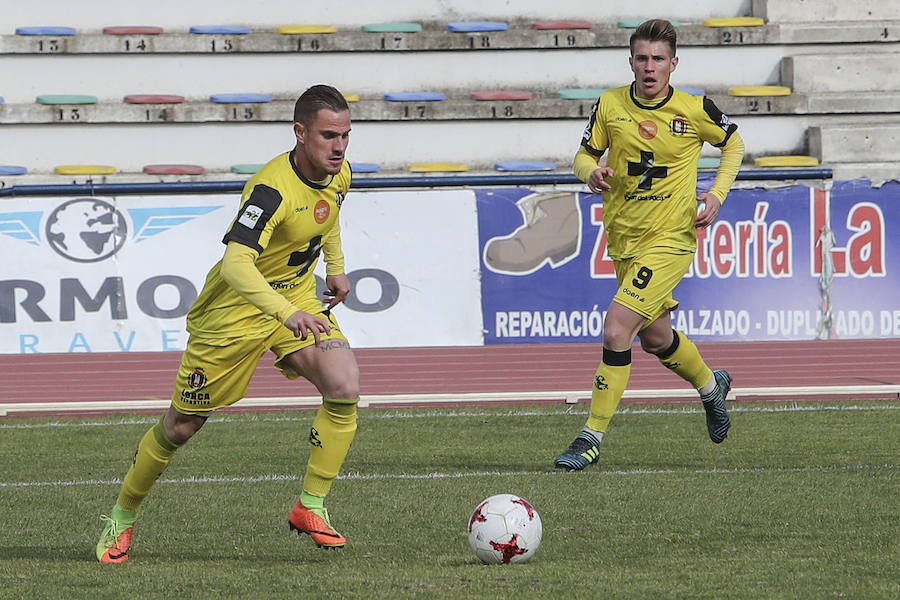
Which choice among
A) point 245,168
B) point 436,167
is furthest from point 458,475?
point 245,168

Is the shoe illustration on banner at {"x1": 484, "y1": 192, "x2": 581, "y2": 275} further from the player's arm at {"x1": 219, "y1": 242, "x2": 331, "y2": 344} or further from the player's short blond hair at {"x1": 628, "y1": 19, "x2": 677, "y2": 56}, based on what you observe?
the player's arm at {"x1": 219, "y1": 242, "x2": 331, "y2": 344}

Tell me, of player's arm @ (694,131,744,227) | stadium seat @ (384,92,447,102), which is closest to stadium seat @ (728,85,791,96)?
stadium seat @ (384,92,447,102)

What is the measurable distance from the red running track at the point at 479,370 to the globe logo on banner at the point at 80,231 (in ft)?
3.29

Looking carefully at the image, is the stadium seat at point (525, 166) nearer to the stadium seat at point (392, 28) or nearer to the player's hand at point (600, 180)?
the stadium seat at point (392, 28)

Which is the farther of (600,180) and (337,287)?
(600,180)

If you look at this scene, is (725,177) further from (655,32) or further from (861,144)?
(861,144)

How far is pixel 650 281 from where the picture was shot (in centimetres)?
762

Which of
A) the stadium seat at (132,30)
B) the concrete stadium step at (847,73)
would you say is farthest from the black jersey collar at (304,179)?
the concrete stadium step at (847,73)

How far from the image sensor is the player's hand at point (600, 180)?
732cm

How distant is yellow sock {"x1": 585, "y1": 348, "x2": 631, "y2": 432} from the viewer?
747 cm

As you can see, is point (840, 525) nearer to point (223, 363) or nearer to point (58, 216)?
point (223, 363)

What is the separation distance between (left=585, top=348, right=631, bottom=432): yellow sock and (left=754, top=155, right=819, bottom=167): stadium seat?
34.8 ft

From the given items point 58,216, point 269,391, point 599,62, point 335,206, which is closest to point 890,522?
point 335,206

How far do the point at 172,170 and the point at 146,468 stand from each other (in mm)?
12684
